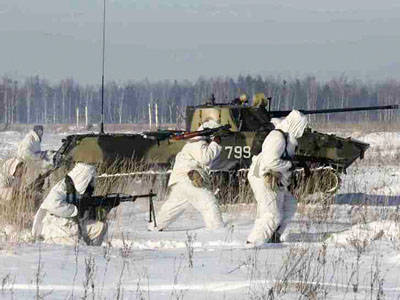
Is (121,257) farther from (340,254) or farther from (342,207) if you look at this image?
(342,207)

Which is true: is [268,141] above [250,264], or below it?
above

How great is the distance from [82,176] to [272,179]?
2199mm

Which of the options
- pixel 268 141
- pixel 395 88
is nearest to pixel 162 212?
pixel 268 141

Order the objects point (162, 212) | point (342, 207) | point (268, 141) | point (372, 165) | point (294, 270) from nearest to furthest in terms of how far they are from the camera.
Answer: point (294, 270) → point (268, 141) → point (162, 212) → point (342, 207) → point (372, 165)

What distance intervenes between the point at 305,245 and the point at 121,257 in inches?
86.6

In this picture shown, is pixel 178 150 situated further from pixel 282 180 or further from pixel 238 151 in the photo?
pixel 282 180

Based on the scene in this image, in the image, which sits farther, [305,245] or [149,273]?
[305,245]

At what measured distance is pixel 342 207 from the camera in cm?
1705

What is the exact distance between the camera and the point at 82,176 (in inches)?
445

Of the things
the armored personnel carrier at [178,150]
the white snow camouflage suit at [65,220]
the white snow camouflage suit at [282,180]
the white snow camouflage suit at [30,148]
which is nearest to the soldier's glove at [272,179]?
the white snow camouflage suit at [282,180]

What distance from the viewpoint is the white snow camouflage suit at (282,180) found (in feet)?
38.5

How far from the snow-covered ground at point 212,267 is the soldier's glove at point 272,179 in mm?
660

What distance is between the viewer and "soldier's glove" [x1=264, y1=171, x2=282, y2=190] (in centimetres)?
1187

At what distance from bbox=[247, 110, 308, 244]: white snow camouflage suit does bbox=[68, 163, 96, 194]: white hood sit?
1.91 meters
